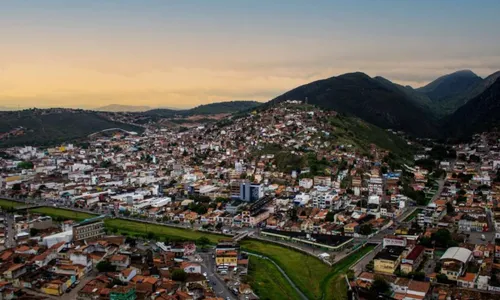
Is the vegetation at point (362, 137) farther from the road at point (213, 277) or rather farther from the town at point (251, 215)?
the road at point (213, 277)

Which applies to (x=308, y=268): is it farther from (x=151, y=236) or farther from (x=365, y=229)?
(x=151, y=236)

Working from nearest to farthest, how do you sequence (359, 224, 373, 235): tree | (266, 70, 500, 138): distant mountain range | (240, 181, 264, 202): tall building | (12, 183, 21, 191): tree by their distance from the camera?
(359, 224, 373, 235): tree
(240, 181, 264, 202): tall building
(12, 183, 21, 191): tree
(266, 70, 500, 138): distant mountain range

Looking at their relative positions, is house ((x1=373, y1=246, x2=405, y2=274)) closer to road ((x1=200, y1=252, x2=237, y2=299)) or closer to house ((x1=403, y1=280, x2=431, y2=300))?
house ((x1=403, y1=280, x2=431, y2=300))

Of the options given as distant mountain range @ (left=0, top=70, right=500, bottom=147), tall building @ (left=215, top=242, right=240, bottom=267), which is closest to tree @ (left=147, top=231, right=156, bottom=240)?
tall building @ (left=215, top=242, right=240, bottom=267)

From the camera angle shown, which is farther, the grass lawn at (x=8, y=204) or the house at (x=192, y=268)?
the grass lawn at (x=8, y=204)

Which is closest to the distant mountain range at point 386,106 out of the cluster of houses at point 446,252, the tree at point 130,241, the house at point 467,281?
the cluster of houses at point 446,252

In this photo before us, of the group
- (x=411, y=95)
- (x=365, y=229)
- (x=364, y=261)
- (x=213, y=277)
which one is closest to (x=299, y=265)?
(x=364, y=261)
